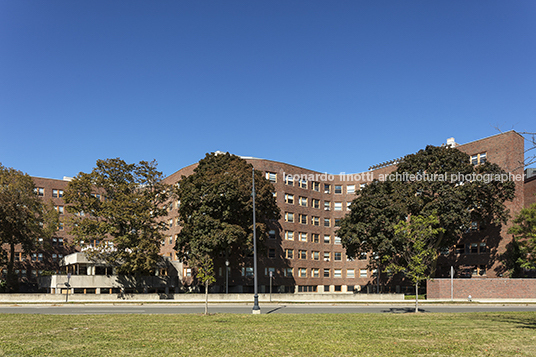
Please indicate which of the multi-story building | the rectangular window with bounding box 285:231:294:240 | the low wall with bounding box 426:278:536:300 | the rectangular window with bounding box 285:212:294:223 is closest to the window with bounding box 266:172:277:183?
the multi-story building

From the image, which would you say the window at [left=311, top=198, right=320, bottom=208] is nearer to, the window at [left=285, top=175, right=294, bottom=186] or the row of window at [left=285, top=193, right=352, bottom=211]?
the row of window at [left=285, top=193, right=352, bottom=211]

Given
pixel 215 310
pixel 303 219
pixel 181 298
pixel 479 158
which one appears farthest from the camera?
pixel 303 219

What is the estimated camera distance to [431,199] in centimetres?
5206

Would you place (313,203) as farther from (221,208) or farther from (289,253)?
(221,208)

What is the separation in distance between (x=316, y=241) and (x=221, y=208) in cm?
2634

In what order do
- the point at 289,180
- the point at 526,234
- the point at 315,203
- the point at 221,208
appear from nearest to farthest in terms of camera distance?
1. the point at 221,208
2. the point at 526,234
3. the point at 289,180
4. the point at 315,203

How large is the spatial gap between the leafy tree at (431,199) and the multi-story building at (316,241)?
4.03 meters

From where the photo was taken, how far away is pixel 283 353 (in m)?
12.6

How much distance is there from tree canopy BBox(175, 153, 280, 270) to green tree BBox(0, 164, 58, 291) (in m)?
17.9

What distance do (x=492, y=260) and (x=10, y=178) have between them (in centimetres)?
6096

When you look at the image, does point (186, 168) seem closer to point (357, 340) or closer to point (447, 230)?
point (447, 230)

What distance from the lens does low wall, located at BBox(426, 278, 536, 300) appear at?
49.9 m

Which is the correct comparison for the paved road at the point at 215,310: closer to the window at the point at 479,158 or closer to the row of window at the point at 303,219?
the window at the point at 479,158

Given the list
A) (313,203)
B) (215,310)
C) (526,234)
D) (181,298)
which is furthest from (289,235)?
(215,310)
